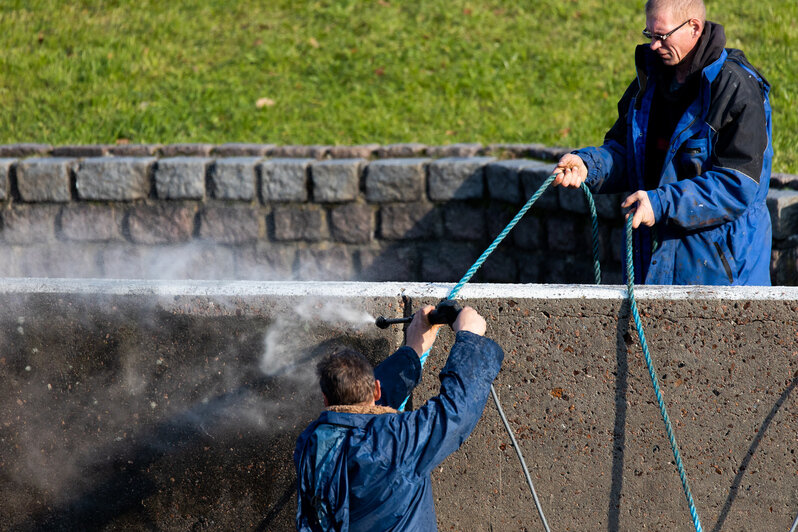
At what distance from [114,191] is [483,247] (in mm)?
2736

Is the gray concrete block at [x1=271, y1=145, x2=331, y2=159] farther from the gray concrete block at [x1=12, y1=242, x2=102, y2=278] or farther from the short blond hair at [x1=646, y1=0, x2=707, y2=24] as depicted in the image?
the short blond hair at [x1=646, y1=0, x2=707, y2=24]

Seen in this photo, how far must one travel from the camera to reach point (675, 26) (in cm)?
338

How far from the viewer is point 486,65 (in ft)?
25.2

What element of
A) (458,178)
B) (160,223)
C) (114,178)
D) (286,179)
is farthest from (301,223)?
(114,178)

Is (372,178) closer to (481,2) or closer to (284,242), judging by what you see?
(284,242)

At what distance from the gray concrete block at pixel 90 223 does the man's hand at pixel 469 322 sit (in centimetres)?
442

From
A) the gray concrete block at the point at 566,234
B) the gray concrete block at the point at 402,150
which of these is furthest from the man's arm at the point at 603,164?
the gray concrete block at the point at 402,150

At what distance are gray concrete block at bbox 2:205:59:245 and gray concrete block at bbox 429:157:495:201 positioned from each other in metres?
2.90

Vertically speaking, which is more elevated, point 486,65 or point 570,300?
point 486,65

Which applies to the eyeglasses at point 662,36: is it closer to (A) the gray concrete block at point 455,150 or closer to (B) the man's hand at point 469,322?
(B) the man's hand at point 469,322

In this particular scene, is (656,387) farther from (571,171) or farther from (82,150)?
(82,150)

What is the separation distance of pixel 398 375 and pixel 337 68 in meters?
5.32

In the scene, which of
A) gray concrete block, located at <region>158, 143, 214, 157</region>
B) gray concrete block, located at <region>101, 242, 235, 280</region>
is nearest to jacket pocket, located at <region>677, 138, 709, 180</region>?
gray concrete block, located at <region>101, 242, 235, 280</region>

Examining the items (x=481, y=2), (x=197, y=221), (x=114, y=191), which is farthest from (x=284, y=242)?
(x=481, y=2)
